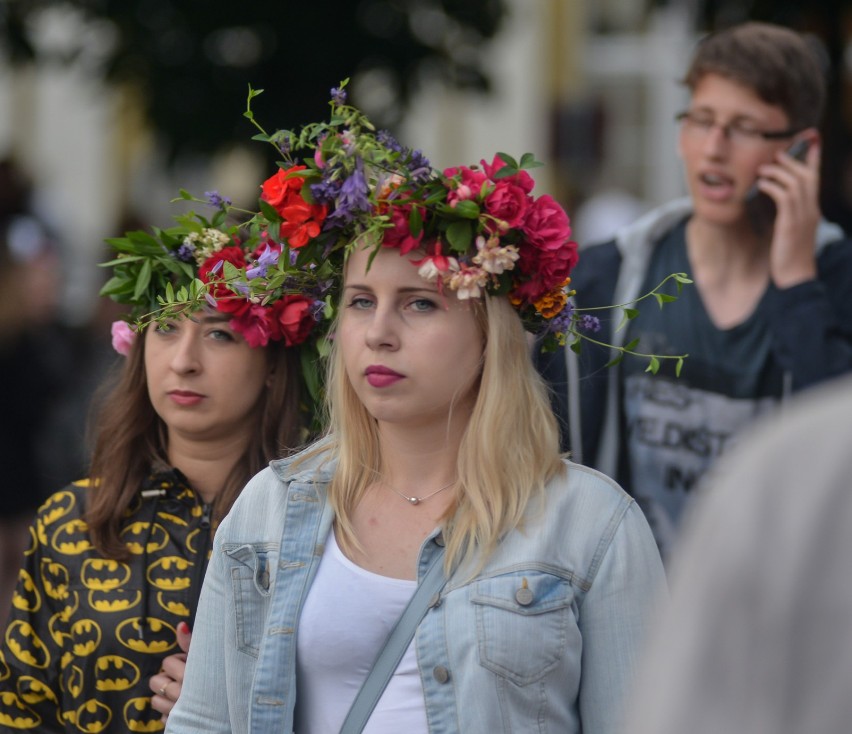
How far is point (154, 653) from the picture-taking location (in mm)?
3158

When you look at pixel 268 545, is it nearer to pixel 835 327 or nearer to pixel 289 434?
pixel 289 434

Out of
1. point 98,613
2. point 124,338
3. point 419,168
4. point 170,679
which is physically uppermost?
point 419,168

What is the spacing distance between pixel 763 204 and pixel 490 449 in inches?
67.0

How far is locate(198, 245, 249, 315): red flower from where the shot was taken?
125 inches

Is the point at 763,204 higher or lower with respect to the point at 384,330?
higher

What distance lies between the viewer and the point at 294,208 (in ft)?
9.52

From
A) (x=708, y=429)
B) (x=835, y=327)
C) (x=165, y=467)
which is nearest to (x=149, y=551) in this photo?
(x=165, y=467)

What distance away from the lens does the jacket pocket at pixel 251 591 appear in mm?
2711

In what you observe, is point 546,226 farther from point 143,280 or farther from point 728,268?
point 728,268

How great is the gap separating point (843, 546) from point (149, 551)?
7.69 ft

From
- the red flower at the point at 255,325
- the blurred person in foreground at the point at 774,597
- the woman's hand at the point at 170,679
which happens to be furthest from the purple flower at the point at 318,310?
the blurred person in foreground at the point at 774,597

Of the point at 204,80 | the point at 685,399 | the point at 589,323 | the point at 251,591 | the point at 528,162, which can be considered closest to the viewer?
the point at 251,591

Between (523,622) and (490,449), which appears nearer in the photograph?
(523,622)

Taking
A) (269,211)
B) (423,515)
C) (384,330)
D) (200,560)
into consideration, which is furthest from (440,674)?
(269,211)
